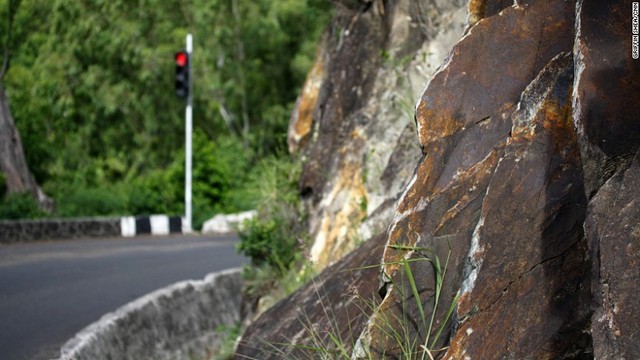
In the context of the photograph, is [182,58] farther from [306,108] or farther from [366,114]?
[366,114]

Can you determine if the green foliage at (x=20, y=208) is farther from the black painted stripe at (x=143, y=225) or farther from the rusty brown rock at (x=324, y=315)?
the rusty brown rock at (x=324, y=315)

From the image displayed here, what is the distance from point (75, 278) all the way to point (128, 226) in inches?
474

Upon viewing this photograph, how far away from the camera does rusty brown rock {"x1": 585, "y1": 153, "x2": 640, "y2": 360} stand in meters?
Result: 3.56

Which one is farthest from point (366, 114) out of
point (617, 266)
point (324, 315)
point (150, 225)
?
point (150, 225)

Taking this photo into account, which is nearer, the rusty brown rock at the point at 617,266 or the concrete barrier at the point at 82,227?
the rusty brown rock at the point at 617,266

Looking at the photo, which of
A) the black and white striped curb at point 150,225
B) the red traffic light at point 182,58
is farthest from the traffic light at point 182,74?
the black and white striped curb at point 150,225

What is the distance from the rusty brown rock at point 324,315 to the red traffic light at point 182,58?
2271 cm

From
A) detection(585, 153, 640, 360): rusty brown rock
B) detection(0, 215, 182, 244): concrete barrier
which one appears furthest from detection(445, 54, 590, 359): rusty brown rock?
detection(0, 215, 182, 244): concrete barrier

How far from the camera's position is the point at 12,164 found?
3105cm

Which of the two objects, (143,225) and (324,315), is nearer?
(324,315)

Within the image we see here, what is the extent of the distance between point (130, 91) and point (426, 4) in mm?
37534

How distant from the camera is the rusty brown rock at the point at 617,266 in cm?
356

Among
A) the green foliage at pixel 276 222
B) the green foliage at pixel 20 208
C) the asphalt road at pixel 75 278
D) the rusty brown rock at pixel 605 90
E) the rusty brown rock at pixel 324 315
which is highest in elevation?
the rusty brown rock at pixel 605 90

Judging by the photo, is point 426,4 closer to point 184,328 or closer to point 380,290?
point 184,328
